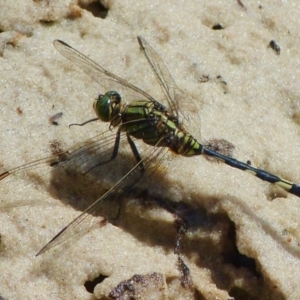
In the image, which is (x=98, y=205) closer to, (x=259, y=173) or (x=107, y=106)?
(x=107, y=106)

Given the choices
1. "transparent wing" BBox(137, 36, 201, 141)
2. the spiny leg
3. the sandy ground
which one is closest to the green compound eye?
the sandy ground

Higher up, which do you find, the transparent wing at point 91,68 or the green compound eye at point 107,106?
the transparent wing at point 91,68

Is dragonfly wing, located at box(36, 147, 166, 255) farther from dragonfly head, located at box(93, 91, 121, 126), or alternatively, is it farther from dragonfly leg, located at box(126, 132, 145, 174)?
dragonfly head, located at box(93, 91, 121, 126)

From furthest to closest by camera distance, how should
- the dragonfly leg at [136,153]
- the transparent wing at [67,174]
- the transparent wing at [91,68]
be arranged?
the transparent wing at [91,68] → the dragonfly leg at [136,153] → the transparent wing at [67,174]

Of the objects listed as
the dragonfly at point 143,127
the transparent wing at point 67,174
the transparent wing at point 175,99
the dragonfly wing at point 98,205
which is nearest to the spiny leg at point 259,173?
the dragonfly at point 143,127

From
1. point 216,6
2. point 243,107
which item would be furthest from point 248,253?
point 216,6

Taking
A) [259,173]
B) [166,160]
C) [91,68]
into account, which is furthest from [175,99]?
[259,173]

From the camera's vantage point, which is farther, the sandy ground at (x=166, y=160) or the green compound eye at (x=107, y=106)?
the green compound eye at (x=107, y=106)

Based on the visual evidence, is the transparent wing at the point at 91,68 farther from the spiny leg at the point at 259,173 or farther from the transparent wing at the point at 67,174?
the spiny leg at the point at 259,173
